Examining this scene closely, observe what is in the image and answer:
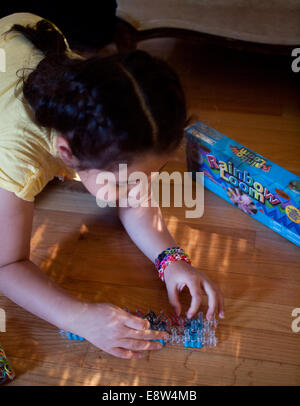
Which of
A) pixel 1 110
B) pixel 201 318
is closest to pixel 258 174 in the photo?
pixel 201 318

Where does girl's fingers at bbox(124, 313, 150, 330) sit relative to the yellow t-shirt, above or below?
below

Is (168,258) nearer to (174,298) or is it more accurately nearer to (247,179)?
(174,298)

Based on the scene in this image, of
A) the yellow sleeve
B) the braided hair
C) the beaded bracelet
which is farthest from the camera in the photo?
the beaded bracelet

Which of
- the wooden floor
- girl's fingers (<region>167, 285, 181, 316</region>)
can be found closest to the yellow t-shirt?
the wooden floor

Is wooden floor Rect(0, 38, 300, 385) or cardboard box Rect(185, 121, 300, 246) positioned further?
cardboard box Rect(185, 121, 300, 246)

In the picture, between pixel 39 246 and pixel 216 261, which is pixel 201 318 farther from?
pixel 39 246

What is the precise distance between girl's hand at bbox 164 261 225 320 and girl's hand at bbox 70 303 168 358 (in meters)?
0.08

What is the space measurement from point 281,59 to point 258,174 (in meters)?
0.77

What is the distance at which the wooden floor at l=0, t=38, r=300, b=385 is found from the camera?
0.79m

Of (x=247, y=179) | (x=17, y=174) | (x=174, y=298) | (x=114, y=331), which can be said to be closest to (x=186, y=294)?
(x=174, y=298)

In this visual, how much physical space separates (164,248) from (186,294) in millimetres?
105

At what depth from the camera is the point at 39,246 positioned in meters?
0.99

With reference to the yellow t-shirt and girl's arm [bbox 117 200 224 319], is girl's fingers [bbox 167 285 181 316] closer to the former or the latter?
girl's arm [bbox 117 200 224 319]
